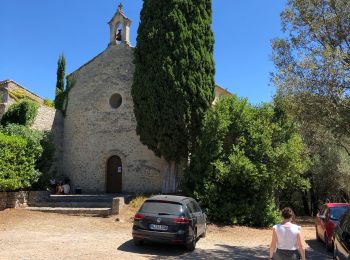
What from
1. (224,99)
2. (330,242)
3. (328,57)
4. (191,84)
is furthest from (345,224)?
(191,84)

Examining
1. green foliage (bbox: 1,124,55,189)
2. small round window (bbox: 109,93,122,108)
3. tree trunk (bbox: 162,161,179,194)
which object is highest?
small round window (bbox: 109,93,122,108)

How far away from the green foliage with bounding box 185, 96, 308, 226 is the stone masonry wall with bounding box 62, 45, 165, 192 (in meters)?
4.76

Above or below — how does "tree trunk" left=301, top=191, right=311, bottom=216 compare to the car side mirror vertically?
below

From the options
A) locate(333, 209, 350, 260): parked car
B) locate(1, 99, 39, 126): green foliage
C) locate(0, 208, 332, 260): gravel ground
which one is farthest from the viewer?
locate(1, 99, 39, 126): green foliage

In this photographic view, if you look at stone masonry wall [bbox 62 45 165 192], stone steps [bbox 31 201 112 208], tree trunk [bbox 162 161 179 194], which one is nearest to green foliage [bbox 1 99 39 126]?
stone masonry wall [bbox 62 45 165 192]

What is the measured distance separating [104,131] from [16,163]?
621 centimetres

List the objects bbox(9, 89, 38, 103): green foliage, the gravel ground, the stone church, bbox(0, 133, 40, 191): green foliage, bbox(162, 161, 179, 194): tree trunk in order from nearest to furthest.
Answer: the gravel ground
bbox(0, 133, 40, 191): green foliage
bbox(162, 161, 179, 194): tree trunk
the stone church
bbox(9, 89, 38, 103): green foliage

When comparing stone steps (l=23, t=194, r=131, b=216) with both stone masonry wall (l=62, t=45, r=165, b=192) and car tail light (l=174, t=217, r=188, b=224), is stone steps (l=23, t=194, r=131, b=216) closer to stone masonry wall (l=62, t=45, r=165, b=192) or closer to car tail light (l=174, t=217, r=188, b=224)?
stone masonry wall (l=62, t=45, r=165, b=192)

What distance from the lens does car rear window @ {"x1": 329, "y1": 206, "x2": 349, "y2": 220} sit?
12.6 m

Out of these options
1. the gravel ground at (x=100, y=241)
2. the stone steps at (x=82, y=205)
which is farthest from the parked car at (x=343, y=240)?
the stone steps at (x=82, y=205)

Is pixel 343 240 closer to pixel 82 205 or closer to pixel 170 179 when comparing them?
pixel 170 179

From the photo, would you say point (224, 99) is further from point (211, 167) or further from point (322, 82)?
point (322, 82)

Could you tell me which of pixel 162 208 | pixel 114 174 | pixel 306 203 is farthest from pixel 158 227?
pixel 306 203

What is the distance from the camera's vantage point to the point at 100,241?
40.8ft
